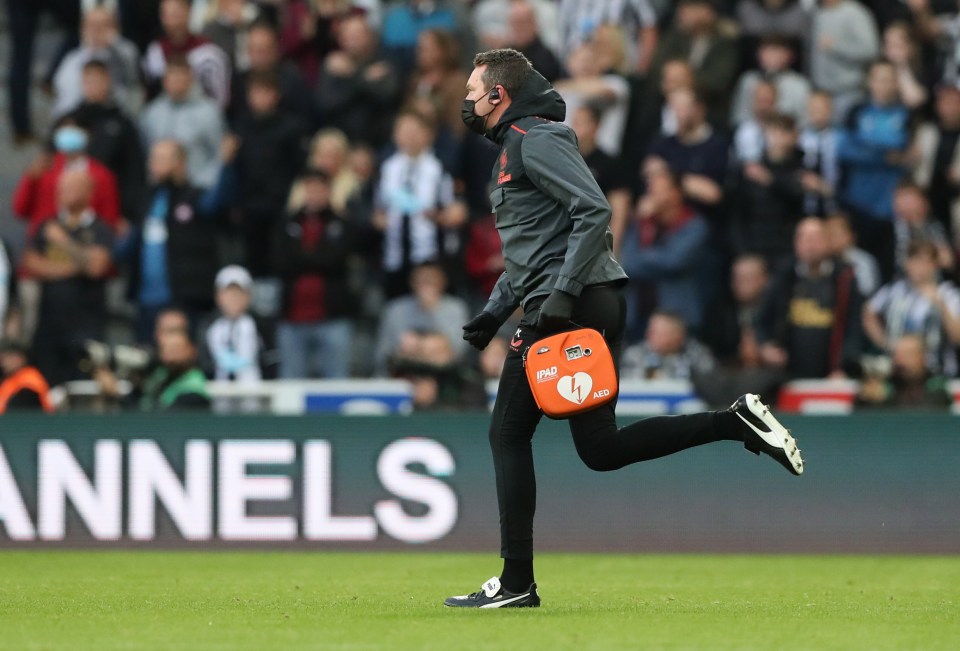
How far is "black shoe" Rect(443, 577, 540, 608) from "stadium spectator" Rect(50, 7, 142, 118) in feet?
30.4

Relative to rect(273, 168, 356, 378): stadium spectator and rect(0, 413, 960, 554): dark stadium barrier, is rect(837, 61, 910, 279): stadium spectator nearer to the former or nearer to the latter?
rect(0, 413, 960, 554): dark stadium barrier

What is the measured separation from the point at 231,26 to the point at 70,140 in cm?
201

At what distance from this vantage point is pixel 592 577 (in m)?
9.84

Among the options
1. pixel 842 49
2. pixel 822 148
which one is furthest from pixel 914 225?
pixel 842 49

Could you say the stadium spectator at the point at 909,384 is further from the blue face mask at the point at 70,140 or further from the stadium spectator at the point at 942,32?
the blue face mask at the point at 70,140

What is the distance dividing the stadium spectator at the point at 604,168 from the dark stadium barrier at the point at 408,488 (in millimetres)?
2758

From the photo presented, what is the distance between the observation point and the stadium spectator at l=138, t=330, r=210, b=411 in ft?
41.7

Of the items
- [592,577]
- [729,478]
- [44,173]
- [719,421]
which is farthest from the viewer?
[44,173]

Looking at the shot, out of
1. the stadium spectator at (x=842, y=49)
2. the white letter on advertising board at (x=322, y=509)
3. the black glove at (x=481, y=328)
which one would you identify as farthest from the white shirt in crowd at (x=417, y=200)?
the black glove at (x=481, y=328)

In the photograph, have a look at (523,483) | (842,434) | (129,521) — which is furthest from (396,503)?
(523,483)

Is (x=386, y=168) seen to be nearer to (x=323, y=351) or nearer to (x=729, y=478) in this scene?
(x=323, y=351)

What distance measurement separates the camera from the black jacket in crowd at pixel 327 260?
46.3ft

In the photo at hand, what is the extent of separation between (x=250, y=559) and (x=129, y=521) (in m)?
1.28

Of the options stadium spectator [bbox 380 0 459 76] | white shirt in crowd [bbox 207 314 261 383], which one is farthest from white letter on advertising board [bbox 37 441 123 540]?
stadium spectator [bbox 380 0 459 76]
